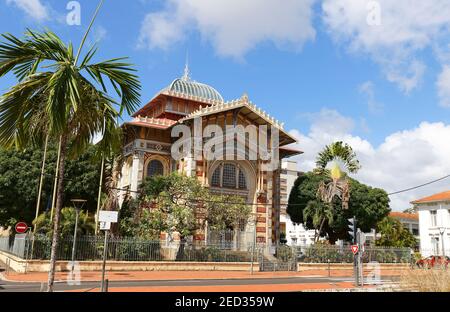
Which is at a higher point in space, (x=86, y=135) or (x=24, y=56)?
(x=24, y=56)

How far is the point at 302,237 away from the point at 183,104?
37.8m

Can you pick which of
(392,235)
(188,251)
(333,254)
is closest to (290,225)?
(392,235)

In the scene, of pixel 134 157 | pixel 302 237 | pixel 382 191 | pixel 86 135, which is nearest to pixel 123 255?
pixel 134 157

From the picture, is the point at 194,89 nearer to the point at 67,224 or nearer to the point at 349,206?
the point at 349,206

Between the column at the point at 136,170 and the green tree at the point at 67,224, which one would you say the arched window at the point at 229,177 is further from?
the green tree at the point at 67,224

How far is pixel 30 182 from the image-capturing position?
3183 cm

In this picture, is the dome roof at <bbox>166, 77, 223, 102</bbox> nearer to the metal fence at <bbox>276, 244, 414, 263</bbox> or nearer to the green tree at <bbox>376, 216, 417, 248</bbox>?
the metal fence at <bbox>276, 244, 414, 263</bbox>

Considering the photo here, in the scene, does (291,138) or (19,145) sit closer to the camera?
(19,145)

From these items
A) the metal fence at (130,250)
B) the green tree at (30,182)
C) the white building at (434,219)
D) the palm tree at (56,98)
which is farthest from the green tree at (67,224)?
the white building at (434,219)

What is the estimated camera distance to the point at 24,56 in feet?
27.6

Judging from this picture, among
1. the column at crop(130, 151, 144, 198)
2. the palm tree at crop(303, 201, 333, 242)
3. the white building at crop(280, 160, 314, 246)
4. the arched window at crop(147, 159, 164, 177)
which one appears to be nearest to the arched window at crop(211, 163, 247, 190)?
the arched window at crop(147, 159, 164, 177)

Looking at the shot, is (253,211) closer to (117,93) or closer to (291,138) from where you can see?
(291,138)
